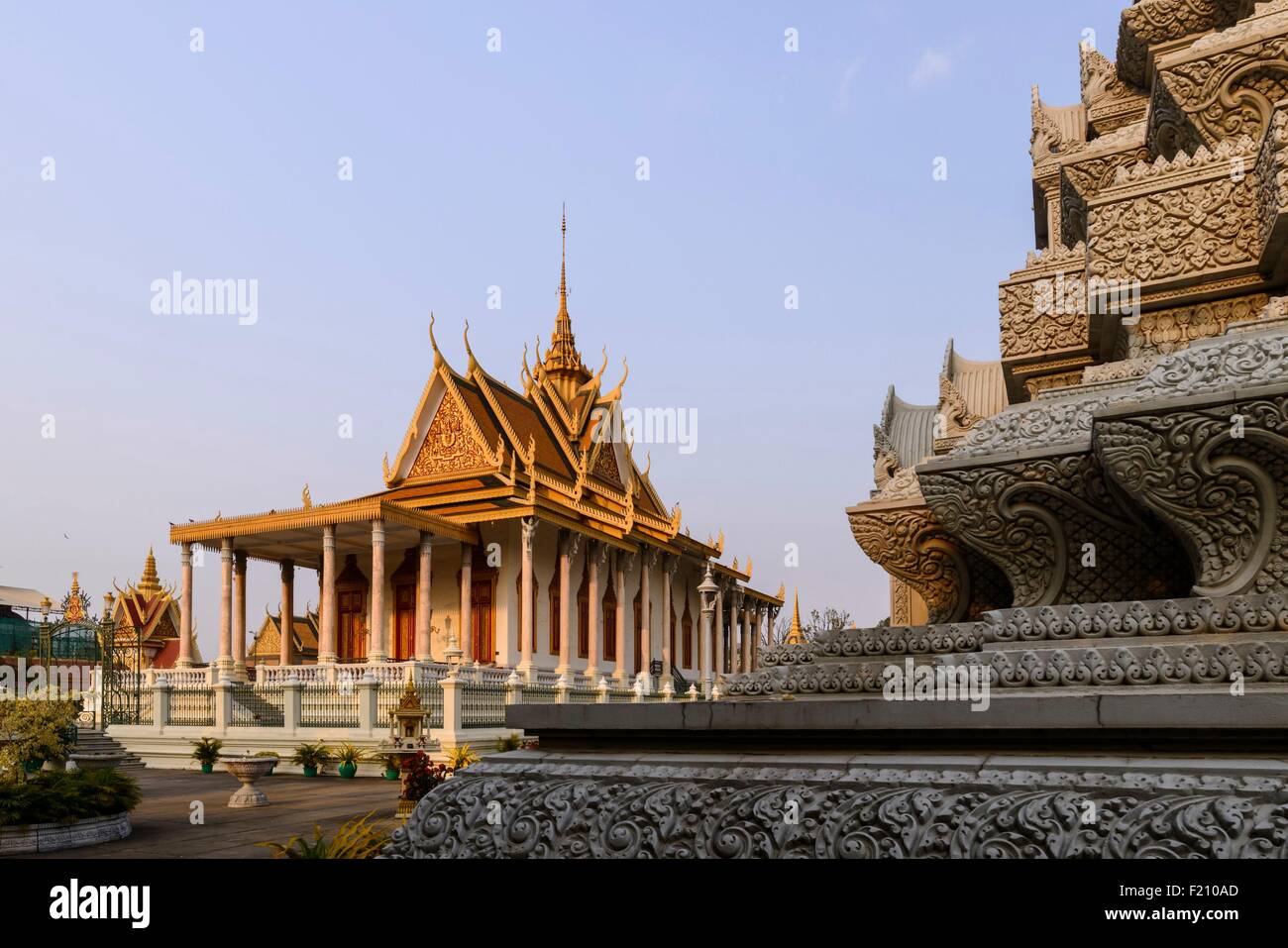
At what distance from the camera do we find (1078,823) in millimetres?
3344

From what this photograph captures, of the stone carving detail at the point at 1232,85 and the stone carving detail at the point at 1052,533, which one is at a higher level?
the stone carving detail at the point at 1232,85

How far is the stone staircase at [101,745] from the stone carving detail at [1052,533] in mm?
21970

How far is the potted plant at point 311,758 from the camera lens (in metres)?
20.7

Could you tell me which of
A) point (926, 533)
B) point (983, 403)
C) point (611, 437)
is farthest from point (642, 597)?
point (926, 533)

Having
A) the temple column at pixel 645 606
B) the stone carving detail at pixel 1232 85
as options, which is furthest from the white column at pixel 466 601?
the stone carving detail at pixel 1232 85

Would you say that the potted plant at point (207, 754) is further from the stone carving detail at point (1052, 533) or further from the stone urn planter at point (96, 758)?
the stone carving detail at point (1052, 533)

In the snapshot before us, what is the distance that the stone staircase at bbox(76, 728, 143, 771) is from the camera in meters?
23.3

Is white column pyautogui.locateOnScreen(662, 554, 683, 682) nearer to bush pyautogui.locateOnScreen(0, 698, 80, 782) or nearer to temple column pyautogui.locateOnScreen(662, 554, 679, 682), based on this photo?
temple column pyautogui.locateOnScreen(662, 554, 679, 682)

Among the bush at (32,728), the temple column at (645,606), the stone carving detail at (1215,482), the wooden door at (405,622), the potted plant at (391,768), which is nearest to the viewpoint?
the stone carving detail at (1215,482)

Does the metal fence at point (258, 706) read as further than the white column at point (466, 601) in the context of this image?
No

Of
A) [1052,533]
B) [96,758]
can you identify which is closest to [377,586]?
[96,758]

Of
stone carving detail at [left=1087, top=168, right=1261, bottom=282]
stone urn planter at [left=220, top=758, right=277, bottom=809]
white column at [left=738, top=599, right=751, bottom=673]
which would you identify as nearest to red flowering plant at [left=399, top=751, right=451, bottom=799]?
stone urn planter at [left=220, top=758, right=277, bottom=809]
